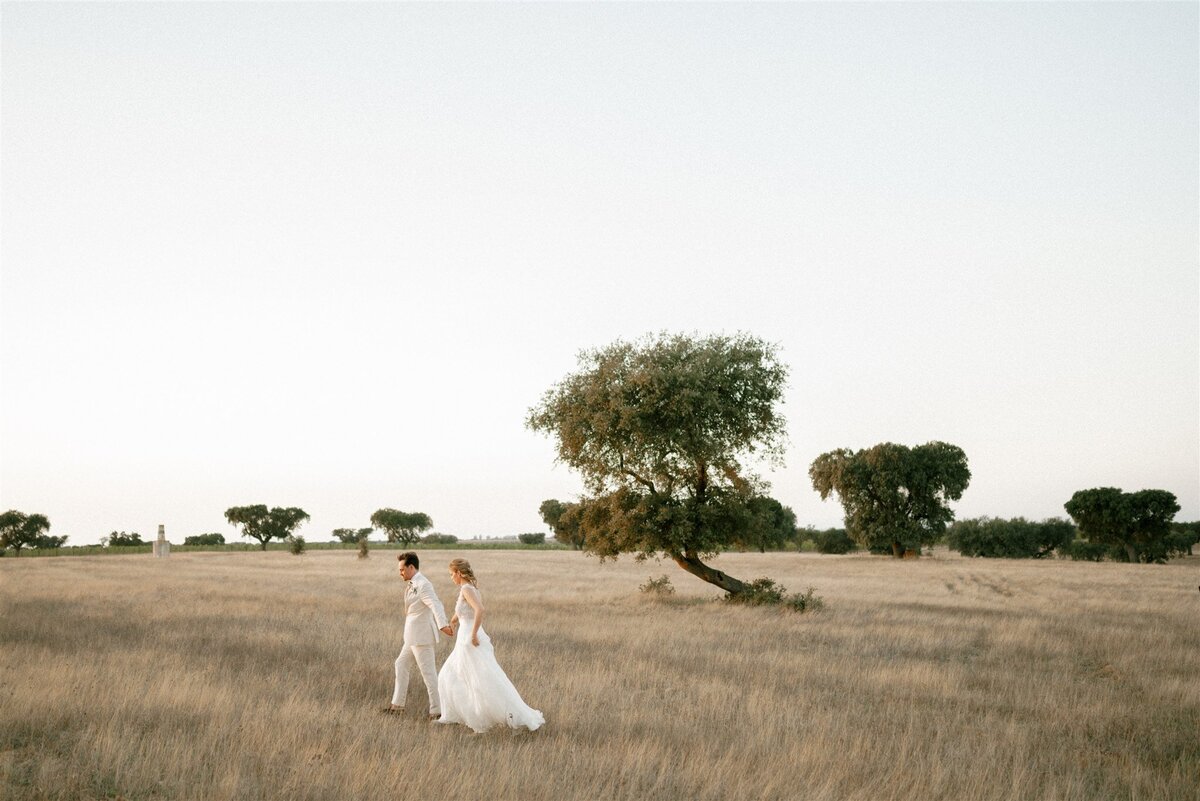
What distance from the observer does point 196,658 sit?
15.2m

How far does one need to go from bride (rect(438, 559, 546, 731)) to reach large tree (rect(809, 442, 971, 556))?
254 feet

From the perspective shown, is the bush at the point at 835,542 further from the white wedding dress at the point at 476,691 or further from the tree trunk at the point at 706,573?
the white wedding dress at the point at 476,691

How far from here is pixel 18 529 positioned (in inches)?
5305

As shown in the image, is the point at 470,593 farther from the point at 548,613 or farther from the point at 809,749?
the point at 548,613

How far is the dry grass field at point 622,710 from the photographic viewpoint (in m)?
8.21

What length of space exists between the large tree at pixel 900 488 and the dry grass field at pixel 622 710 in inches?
2309

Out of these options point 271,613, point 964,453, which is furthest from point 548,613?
point 964,453

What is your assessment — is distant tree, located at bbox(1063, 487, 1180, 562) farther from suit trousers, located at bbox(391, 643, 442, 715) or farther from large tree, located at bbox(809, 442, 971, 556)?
suit trousers, located at bbox(391, 643, 442, 715)

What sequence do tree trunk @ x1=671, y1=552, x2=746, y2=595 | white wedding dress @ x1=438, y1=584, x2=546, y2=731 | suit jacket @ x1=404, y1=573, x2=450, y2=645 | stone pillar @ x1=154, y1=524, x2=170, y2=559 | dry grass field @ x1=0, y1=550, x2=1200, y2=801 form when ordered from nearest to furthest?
1. dry grass field @ x1=0, y1=550, x2=1200, y2=801
2. white wedding dress @ x1=438, y1=584, x2=546, y2=731
3. suit jacket @ x1=404, y1=573, x2=450, y2=645
4. tree trunk @ x1=671, y1=552, x2=746, y2=595
5. stone pillar @ x1=154, y1=524, x2=170, y2=559

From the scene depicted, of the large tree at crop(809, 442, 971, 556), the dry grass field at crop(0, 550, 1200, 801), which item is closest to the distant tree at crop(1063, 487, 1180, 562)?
the large tree at crop(809, 442, 971, 556)

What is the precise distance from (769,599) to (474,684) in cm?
2087

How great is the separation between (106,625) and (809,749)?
60.4 feet

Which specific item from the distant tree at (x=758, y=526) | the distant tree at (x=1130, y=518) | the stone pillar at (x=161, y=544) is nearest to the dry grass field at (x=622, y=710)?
the distant tree at (x=758, y=526)

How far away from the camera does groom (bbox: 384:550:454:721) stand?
37.4 ft
